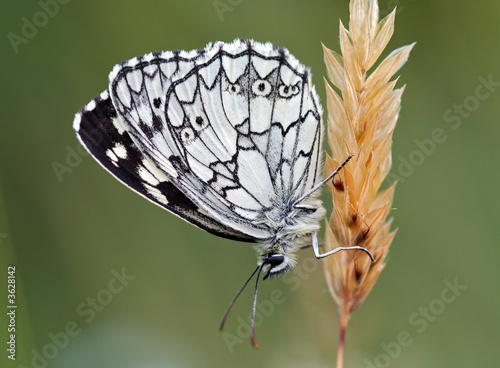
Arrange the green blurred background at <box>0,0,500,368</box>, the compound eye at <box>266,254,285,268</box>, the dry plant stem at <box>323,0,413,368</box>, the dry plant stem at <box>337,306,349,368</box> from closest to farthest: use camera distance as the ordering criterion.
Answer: the dry plant stem at <box>337,306,349,368</box>, the dry plant stem at <box>323,0,413,368</box>, the compound eye at <box>266,254,285,268</box>, the green blurred background at <box>0,0,500,368</box>

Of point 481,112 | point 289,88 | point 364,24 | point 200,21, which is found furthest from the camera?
point 200,21

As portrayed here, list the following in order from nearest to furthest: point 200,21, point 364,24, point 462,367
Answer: point 364,24 < point 462,367 < point 200,21

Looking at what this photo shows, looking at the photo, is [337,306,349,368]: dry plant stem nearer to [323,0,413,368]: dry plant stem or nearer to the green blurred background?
[323,0,413,368]: dry plant stem

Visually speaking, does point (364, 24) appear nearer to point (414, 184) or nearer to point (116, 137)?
point (116, 137)

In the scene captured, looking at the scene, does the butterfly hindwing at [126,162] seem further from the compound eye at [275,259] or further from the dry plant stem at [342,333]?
the dry plant stem at [342,333]

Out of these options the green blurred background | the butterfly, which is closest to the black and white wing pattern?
the butterfly

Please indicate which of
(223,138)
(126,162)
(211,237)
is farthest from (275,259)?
(211,237)

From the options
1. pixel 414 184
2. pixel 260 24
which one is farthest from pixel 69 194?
pixel 414 184
